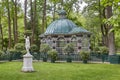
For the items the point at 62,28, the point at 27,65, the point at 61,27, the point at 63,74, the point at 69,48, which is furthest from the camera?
the point at 61,27

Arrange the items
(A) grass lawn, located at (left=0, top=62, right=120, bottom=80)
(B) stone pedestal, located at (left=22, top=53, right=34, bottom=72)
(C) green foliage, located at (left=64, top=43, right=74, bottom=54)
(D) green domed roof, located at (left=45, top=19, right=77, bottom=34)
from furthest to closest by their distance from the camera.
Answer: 1. (D) green domed roof, located at (left=45, top=19, right=77, bottom=34)
2. (C) green foliage, located at (left=64, top=43, right=74, bottom=54)
3. (B) stone pedestal, located at (left=22, top=53, right=34, bottom=72)
4. (A) grass lawn, located at (left=0, top=62, right=120, bottom=80)

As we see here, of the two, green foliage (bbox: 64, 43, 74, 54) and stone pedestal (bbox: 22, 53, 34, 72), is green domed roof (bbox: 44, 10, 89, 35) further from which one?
stone pedestal (bbox: 22, 53, 34, 72)

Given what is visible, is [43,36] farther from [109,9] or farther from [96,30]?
[96,30]

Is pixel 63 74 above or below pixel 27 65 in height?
below

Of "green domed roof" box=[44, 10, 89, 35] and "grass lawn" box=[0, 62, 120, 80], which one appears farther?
"green domed roof" box=[44, 10, 89, 35]

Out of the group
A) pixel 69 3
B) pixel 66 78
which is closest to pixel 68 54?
pixel 66 78

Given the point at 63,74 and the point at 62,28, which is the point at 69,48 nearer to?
the point at 62,28

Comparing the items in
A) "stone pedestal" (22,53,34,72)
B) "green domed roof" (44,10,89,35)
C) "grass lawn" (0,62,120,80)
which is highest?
"green domed roof" (44,10,89,35)

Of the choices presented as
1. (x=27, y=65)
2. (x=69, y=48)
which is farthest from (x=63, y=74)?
(x=69, y=48)

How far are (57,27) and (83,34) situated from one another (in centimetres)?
364

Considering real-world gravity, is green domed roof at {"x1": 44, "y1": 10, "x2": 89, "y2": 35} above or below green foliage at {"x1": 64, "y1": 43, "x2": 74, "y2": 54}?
above

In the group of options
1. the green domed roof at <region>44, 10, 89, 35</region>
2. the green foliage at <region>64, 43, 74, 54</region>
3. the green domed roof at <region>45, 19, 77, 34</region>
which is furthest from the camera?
Result: the green domed roof at <region>45, 19, 77, 34</region>

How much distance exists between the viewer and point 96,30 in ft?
172

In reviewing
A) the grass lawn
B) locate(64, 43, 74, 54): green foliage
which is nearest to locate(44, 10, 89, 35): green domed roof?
locate(64, 43, 74, 54): green foliage
